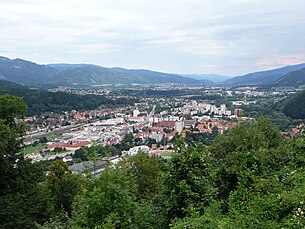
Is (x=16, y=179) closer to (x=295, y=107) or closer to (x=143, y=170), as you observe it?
(x=143, y=170)

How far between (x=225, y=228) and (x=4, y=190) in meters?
7.30

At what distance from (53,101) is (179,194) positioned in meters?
80.2

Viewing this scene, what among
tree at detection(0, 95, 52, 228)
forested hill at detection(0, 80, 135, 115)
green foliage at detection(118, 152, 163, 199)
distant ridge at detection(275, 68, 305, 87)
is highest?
distant ridge at detection(275, 68, 305, 87)

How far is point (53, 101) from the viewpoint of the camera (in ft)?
267

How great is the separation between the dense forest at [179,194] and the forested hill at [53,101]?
67.3 m

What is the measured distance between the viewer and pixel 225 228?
13.8ft

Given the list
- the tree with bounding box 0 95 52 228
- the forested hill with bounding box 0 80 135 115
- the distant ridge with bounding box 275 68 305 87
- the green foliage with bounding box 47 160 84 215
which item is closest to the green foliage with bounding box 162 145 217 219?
the tree with bounding box 0 95 52 228

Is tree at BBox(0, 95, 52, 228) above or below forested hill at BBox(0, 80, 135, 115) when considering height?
above

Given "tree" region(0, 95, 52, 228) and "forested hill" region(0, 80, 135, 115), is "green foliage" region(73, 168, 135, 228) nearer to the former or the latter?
"tree" region(0, 95, 52, 228)

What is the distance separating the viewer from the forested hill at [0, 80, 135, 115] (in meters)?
75.6

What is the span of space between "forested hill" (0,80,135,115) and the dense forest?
6730cm

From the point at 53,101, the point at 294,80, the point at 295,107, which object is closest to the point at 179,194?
the point at 295,107

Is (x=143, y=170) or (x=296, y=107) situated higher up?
(x=143, y=170)

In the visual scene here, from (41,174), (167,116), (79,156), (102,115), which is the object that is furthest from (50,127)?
(41,174)
